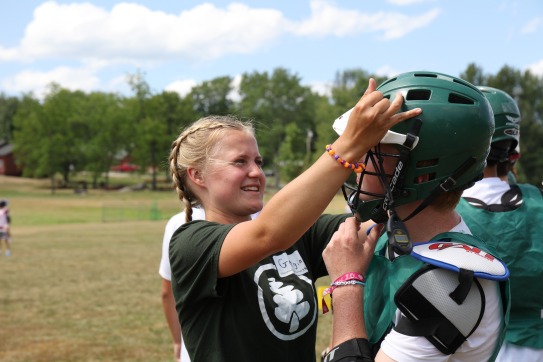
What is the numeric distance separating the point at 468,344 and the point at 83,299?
12063mm

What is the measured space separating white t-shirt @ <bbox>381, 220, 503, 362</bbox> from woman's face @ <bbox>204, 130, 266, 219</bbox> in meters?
1.09

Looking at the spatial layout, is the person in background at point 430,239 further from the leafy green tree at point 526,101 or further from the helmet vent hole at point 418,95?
the leafy green tree at point 526,101

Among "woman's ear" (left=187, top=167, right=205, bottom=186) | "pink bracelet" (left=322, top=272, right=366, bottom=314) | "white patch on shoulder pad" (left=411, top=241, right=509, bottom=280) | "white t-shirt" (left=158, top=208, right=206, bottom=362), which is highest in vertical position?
"woman's ear" (left=187, top=167, right=205, bottom=186)

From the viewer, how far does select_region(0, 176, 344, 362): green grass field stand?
358 inches

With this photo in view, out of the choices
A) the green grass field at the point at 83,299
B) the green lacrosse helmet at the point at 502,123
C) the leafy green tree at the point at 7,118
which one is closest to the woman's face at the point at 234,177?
the green lacrosse helmet at the point at 502,123

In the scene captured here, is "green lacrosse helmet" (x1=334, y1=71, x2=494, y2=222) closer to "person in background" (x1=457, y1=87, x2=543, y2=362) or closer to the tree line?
"person in background" (x1=457, y1=87, x2=543, y2=362)

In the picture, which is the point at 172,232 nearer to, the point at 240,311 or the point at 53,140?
the point at 240,311

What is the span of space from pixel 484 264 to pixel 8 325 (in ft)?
33.6

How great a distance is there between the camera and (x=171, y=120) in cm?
9312

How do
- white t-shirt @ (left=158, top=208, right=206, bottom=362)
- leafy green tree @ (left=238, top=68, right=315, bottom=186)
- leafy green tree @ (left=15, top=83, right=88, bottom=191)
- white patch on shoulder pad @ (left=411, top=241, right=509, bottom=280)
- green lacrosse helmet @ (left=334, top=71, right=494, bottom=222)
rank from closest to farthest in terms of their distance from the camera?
white patch on shoulder pad @ (left=411, top=241, right=509, bottom=280) < green lacrosse helmet @ (left=334, top=71, right=494, bottom=222) < white t-shirt @ (left=158, top=208, right=206, bottom=362) < leafy green tree @ (left=15, top=83, right=88, bottom=191) < leafy green tree @ (left=238, top=68, right=315, bottom=186)

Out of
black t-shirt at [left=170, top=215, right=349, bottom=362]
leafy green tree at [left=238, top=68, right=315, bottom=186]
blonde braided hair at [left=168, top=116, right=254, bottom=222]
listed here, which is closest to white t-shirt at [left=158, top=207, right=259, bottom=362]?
blonde braided hair at [left=168, top=116, right=254, bottom=222]

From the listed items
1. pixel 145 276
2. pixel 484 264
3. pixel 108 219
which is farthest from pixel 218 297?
pixel 108 219

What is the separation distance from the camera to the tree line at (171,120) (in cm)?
6988

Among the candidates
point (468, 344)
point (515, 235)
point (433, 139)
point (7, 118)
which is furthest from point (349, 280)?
point (7, 118)
